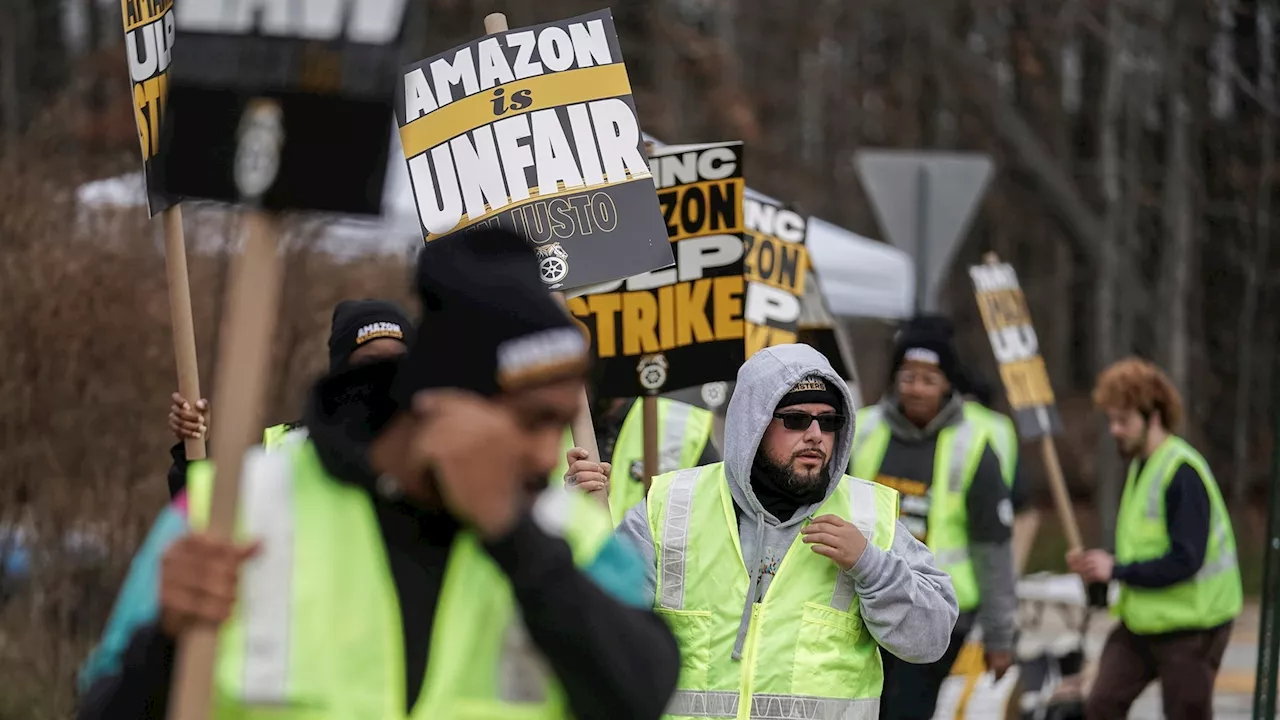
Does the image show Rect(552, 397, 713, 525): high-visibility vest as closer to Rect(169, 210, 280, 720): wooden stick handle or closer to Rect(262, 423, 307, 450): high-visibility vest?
Rect(262, 423, 307, 450): high-visibility vest

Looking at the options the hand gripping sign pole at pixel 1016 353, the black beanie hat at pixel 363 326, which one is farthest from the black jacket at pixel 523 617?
the hand gripping sign pole at pixel 1016 353

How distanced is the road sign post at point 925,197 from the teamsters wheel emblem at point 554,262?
6.52 meters

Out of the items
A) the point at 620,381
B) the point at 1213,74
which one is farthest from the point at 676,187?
the point at 1213,74

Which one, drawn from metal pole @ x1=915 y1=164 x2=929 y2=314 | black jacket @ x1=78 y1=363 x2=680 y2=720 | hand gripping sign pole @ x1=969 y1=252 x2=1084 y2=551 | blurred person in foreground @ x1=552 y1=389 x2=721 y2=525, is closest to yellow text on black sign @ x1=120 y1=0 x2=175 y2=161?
black jacket @ x1=78 y1=363 x2=680 y2=720

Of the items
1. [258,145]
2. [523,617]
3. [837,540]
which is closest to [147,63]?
[837,540]

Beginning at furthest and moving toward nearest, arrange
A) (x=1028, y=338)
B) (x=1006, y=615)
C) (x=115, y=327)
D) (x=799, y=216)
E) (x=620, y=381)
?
(x=1028, y=338), (x=115, y=327), (x=1006, y=615), (x=799, y=216), (x=620, y=381)

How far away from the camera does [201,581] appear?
243 centimetres

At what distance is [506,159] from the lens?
5.60m

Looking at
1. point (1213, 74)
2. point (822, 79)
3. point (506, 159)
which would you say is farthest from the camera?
point (822, 79)

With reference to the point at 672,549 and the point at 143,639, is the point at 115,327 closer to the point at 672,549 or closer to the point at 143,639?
the point at 672,549

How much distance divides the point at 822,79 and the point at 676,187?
2645 cm

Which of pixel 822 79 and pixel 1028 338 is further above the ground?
pixel 822 79

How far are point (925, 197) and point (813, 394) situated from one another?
23.8ft

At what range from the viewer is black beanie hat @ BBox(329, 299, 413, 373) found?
16.7ft
